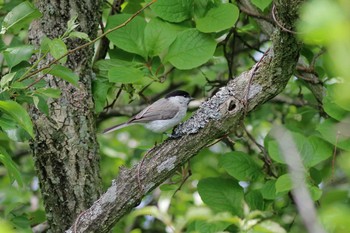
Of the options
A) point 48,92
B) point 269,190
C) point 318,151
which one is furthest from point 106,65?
point 318,151

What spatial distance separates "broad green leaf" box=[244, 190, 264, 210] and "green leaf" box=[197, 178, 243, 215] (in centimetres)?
16

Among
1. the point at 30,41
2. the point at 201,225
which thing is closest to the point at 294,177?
the point at 201,225

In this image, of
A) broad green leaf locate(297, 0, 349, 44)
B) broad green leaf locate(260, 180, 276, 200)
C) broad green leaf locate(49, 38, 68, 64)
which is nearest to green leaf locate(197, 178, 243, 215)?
broad green leaf locate(260, 180, 276, 200)

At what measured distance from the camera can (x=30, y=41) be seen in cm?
331

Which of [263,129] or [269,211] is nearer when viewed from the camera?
[269,211]

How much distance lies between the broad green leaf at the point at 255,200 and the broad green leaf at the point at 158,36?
104 centimetres

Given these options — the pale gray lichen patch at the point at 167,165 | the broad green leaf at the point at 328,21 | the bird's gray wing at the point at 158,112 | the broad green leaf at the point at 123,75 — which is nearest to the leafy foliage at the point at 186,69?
the broad green leaf at the point at 123,75

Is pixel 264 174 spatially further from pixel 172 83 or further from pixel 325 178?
pixel 172 83

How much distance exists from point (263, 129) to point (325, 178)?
206cm

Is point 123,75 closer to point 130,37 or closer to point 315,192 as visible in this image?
point 130,37

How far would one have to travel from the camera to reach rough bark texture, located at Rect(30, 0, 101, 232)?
10.3ft

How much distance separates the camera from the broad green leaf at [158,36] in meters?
3.30

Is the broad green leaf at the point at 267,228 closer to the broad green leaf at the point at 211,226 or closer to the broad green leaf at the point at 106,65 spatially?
the broad green leaf at the point at 211,226

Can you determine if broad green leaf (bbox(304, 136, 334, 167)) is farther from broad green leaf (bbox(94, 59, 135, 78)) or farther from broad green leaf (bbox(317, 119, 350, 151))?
broad green leaf (bbox(94, 59, 135, 78))
